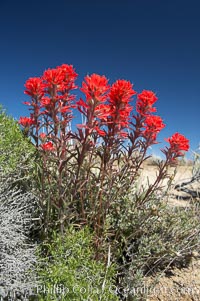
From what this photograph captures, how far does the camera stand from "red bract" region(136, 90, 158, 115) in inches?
78.1

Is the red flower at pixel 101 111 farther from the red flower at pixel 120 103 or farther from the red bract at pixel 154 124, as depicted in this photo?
the red bract at pixel 154 124

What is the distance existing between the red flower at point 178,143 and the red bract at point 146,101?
0.27 m

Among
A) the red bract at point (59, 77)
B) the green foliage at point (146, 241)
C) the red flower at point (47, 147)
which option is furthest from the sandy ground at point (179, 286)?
the red bract at point (59, 77)

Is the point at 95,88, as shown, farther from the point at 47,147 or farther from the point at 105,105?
the point at 47,147

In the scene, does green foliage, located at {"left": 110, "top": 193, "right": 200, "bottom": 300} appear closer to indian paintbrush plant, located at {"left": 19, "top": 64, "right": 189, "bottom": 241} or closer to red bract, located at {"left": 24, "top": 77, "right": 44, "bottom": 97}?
indian paintbrush plant, located at {"left": 19, "top": 64, "right": 189, "bottom": 241}

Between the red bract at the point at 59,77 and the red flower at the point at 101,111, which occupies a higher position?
the red bract at the point at 59,77

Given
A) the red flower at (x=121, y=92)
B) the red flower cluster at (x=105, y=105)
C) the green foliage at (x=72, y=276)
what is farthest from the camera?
the red flower at (x=121, y=92)

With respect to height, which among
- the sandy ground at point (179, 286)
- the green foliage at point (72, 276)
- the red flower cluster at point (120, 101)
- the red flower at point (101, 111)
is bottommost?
the sandy ground at point (179, 286)

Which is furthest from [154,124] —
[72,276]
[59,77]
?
[72,276]

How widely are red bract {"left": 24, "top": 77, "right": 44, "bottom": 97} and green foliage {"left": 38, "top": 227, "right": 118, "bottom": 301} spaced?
0.91 meters

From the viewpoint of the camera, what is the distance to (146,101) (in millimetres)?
1987

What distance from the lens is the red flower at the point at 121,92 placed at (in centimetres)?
182

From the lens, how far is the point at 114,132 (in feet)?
6.30

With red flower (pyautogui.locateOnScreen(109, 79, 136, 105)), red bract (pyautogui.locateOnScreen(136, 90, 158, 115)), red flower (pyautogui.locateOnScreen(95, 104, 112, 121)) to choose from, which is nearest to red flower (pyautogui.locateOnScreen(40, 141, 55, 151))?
red flower (pyautogui.locateOnScreen(95, 104, 112, 121))
